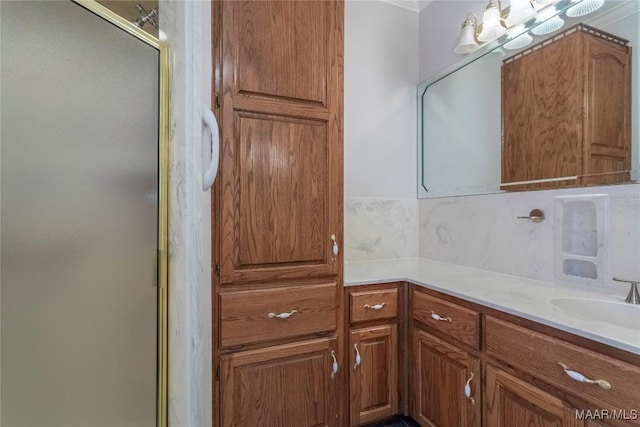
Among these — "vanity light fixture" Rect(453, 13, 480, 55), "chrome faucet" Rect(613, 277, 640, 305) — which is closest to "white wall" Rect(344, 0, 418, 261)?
"vanity light fixture" Rect(453, 13, 480, 55)

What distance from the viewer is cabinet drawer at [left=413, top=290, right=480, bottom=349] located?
1.18 metres

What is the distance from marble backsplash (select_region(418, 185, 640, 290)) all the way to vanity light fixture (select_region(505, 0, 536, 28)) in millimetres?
837

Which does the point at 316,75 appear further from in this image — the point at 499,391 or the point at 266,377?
the point at 499,391

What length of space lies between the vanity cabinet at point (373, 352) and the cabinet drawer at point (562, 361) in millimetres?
482

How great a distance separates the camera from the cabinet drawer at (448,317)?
3.86 ft

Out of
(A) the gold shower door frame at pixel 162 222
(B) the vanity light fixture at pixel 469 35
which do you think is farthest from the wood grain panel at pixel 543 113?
(A) the gold shower door frame at pixel 162 222

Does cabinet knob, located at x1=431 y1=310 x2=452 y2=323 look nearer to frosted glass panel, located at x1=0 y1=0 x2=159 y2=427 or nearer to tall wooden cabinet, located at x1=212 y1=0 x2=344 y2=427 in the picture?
tall wooden cabinet, located at x1=212 y1=0 x2=344 y2=427

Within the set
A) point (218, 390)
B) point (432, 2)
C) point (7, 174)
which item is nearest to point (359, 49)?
point (432, 2)

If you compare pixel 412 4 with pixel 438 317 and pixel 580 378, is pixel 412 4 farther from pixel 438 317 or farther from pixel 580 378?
pixel 580 378

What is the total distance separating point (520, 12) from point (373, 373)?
74.2 inches

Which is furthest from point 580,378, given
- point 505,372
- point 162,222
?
point 162,222

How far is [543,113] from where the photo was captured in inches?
55.8

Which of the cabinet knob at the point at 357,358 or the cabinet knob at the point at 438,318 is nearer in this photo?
the cabinet knob at the point at 438,318

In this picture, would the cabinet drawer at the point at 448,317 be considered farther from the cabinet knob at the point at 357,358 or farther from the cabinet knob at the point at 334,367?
the cabinet knob at the point at 334,367
